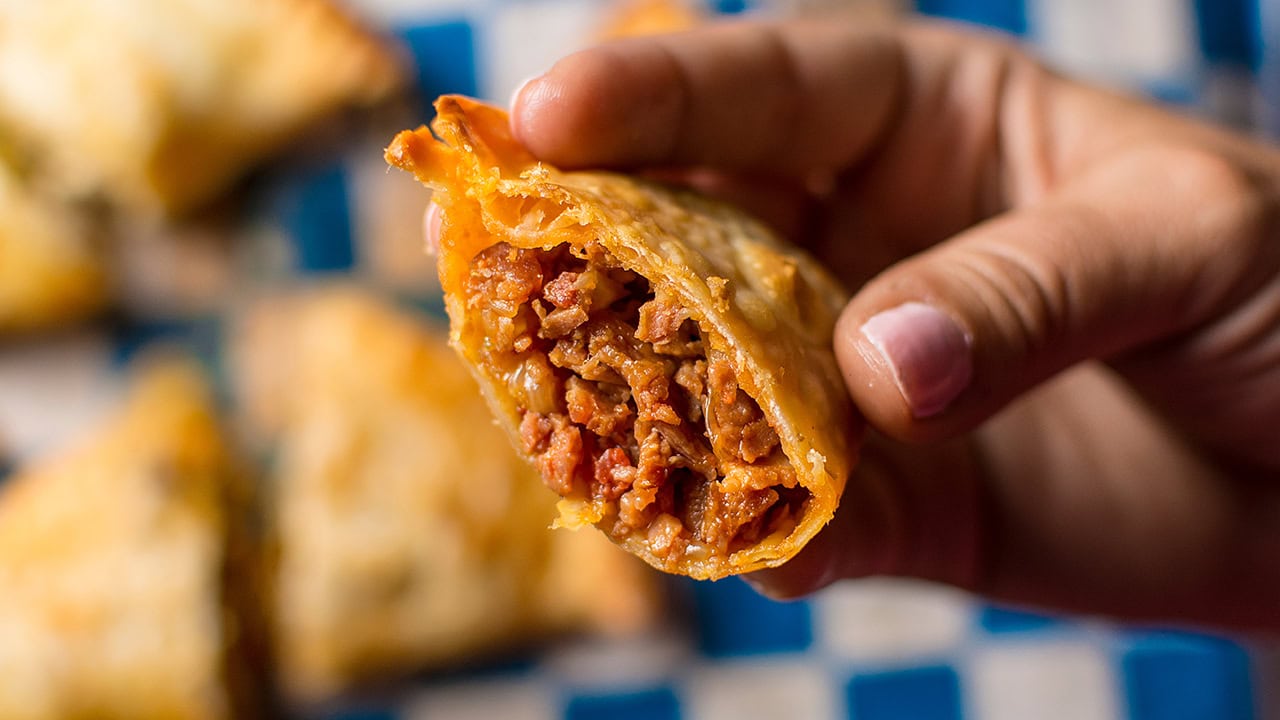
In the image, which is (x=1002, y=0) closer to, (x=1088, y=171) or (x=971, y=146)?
(x=971, y=146)

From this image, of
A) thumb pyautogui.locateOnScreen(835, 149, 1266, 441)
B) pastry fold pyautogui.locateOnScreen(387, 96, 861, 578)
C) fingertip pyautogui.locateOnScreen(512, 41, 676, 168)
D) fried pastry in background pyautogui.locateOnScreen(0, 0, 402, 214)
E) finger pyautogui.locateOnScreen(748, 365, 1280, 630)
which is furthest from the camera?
fried pastry in background pyautogui.locateOnScreen(0, 0, 402, 214)

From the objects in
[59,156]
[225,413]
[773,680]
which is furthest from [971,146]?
[59,156]

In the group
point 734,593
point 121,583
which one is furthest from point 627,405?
point 121,583

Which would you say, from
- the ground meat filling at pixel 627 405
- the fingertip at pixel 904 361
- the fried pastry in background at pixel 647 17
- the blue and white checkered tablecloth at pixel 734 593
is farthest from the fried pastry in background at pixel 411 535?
the fingertip at pixel 904 361

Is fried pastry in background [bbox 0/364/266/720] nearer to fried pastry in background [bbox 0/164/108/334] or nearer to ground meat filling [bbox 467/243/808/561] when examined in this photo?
fried pastry in background [bbox 0/164/108/334]

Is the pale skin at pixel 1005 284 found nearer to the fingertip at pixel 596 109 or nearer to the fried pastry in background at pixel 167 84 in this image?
the fingertip at pixel 596 109

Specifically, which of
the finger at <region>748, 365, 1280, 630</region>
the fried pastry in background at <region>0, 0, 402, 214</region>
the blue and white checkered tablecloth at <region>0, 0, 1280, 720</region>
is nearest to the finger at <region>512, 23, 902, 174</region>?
the finger at <region>748, 365, 1280, 630</region>

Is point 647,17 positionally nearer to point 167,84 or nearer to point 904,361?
point 167,84
